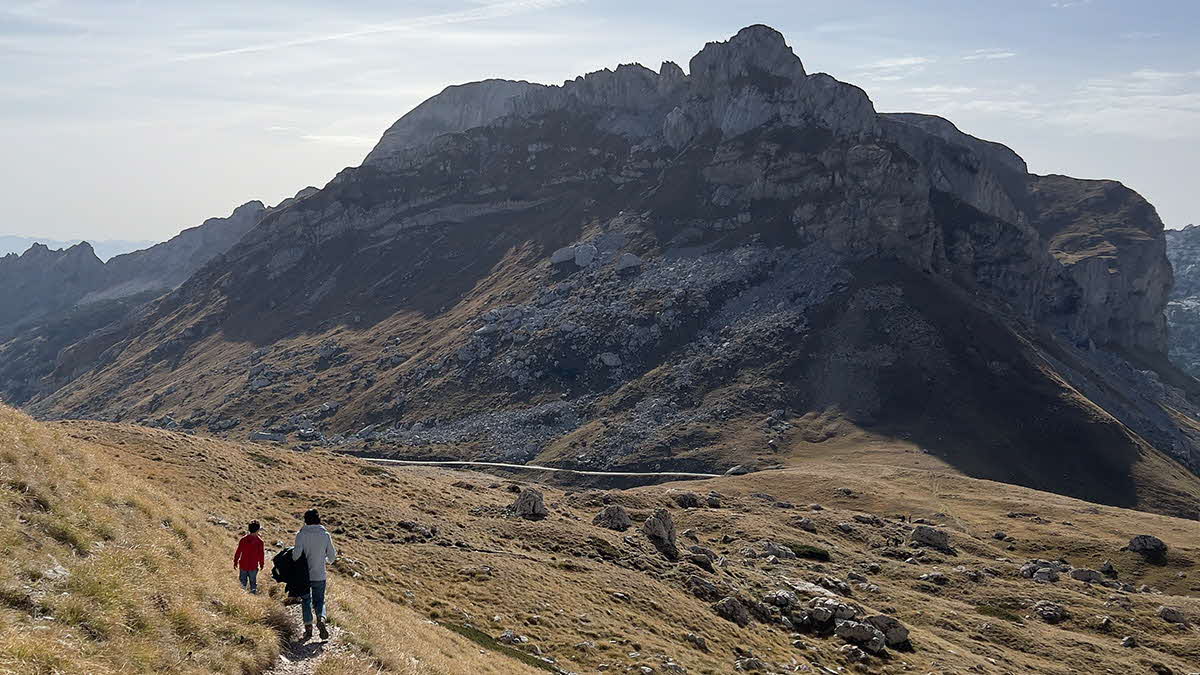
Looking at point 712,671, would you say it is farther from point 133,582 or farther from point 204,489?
point 204,489

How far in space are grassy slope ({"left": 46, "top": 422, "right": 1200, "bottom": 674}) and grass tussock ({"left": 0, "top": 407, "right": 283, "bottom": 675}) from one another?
320 cm

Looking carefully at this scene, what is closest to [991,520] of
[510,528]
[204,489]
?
[510,528]

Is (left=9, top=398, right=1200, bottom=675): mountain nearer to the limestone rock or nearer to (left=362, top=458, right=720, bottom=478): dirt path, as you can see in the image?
the limestone rock

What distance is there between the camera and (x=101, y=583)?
1764 centimetres

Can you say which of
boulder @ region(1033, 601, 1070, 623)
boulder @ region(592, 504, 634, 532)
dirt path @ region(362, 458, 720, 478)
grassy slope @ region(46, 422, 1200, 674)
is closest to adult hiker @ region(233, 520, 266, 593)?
grassy slope @ region(46, 422, 1200, 674)

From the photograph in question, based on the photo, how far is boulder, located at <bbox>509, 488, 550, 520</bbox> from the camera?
5981 cm

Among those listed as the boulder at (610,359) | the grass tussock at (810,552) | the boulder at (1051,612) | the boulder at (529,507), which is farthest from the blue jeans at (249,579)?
the boulder at (610,359)

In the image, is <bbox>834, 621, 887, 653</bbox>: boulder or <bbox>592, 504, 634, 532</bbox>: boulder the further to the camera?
<bbox>592, 504, 634, 532</bbox>: boulder

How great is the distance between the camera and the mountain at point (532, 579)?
18453 mm

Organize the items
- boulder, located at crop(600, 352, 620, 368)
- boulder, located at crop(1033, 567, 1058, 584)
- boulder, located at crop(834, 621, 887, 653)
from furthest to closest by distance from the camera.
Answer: boulder, located at crop(600, 352, 620, 368) < boulder, located at crop(1033, 567, 1058, 584) < boulder, located at crop(834, 621, 887, 653)

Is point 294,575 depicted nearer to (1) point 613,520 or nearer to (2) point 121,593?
(2) point 121,593

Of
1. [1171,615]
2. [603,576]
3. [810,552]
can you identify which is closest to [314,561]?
[603,576]

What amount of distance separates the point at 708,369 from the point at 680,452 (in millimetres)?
28857

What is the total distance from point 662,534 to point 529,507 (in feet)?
33.7
